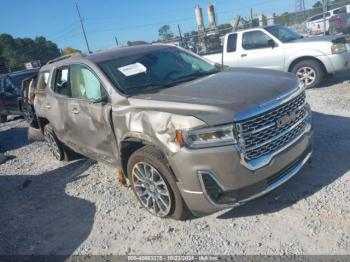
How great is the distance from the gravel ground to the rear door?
3378 mm

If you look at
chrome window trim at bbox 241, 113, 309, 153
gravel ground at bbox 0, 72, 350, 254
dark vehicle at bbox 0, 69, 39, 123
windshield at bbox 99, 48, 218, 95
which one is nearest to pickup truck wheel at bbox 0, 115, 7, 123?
dark vehicle at bbox 0, 69, 39, 123

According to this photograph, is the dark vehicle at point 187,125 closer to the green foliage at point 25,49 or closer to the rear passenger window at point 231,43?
the rear passenger window at point 231,43

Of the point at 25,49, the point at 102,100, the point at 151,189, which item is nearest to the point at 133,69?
the point at 102,100

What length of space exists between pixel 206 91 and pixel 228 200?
1.18 m

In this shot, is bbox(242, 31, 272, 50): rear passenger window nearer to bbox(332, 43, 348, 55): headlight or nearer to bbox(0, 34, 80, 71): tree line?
bbox(332, 43, 348, 55): headlight

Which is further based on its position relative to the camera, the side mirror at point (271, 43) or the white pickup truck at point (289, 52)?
the side mirror at point (271, 43)

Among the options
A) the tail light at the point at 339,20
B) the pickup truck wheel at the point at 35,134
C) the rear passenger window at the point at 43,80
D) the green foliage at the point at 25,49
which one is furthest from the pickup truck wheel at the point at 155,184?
the green foliage at the point at 25,49

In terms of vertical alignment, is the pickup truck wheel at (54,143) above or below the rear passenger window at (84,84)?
below

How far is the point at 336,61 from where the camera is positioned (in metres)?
8.46

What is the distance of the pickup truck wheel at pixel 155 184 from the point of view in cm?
366

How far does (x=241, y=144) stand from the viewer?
3248mm

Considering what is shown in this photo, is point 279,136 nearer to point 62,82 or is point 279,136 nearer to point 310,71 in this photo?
point 62,82

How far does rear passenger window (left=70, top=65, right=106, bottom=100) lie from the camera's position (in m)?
4.56

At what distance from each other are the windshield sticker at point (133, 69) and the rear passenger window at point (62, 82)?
3.95 feet
